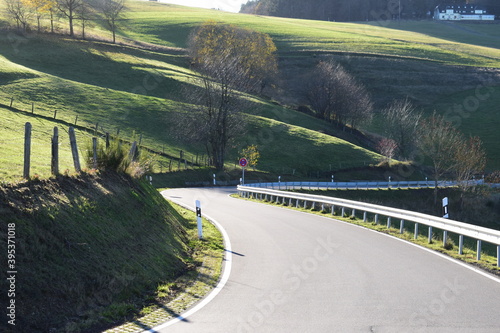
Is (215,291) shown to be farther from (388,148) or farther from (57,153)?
(388,148)

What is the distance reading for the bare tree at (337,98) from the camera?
75000 mm

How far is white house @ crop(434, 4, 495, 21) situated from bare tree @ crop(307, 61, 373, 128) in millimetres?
107720

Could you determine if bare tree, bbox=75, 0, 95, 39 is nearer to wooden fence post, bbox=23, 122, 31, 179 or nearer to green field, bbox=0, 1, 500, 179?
green field, bbox=0, 1, 500, 179

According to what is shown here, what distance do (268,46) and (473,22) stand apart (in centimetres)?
10064

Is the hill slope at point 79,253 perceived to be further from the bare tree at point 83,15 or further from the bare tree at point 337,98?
the bare tree at point 83,15

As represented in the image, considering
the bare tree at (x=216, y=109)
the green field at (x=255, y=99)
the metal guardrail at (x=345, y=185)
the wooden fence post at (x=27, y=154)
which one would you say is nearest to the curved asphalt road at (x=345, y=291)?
the wooden fence post at (x=27, y=154)

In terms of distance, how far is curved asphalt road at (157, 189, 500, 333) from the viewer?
7410 millimetres

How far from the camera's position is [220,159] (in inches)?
2014

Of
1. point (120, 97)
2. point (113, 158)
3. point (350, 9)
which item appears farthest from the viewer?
point (350, 9)

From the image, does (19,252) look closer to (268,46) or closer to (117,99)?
(117,99)

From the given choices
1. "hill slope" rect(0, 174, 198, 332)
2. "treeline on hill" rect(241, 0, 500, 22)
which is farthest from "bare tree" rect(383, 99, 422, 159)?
"treeline on hill" rect(241, 0, 500, 22)

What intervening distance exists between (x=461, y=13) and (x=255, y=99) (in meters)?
124

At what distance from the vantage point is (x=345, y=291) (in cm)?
932

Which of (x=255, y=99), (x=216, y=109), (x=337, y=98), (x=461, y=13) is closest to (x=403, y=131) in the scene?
(x=337, y=98)
